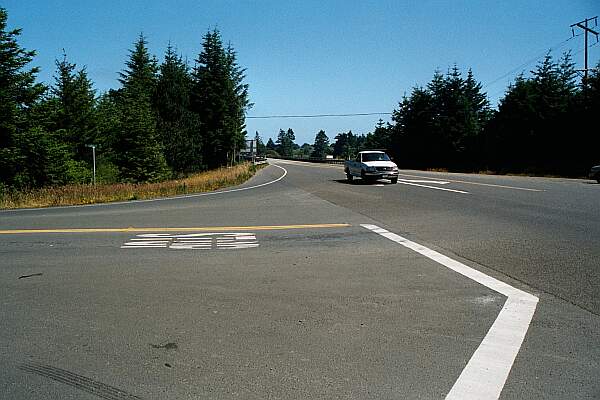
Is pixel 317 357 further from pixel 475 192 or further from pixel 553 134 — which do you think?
pixel 553 134

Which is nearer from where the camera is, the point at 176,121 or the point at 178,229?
the point at 178,229

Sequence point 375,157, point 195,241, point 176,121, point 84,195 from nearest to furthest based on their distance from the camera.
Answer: point 195,241
point 84,195
point 375,157
point 176,121

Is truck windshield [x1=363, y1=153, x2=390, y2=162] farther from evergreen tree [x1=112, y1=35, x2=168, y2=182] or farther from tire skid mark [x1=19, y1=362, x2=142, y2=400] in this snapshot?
tire skid mark [x1=19, y1=362, x2=142, y2=400]

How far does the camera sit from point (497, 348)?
13.5 feet

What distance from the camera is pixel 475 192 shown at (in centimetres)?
1931

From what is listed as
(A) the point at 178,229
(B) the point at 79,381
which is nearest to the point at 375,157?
(A) the point at 178,229

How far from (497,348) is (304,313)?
197 centimetres

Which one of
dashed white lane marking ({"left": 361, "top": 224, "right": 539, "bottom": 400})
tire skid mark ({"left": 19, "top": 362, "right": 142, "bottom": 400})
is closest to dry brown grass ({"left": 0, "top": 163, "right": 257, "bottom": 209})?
tire skid mark ({"left": 19, "top": 362, "right": 142, "bottom": 400})

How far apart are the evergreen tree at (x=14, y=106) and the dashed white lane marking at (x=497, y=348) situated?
33.7m

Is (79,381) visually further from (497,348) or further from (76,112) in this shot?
(76,112)

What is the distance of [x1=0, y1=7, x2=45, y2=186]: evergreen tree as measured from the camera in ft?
105

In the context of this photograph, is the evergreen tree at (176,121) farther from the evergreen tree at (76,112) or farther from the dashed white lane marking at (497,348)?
the dashed white lane marking at (497,348)

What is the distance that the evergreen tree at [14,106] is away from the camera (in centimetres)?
3189

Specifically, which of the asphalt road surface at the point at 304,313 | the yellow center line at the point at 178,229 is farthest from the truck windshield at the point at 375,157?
the asphalt road surface at the point at 304,313
